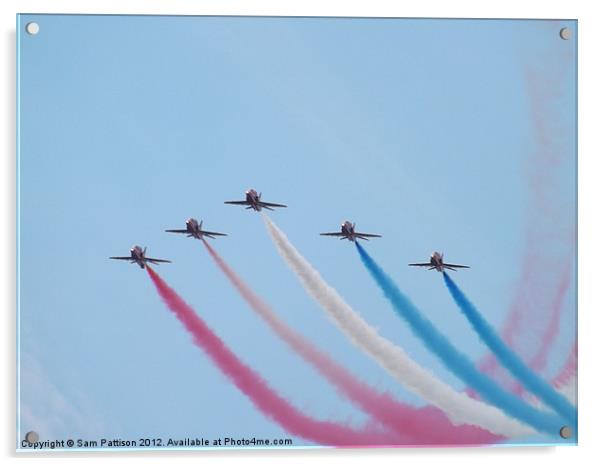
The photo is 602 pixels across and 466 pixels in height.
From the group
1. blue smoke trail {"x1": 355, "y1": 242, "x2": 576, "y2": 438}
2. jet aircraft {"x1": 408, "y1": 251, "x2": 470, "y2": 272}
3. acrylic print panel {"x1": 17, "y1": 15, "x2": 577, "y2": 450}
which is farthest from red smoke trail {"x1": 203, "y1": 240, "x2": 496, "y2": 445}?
jet aircraft {"x1": 408, "y1": 251, "x2": 470, "y2": 272}

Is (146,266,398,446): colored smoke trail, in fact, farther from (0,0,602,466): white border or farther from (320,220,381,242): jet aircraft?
(320,220,381,242): jet aircraft

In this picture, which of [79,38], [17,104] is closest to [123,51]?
[79,38]

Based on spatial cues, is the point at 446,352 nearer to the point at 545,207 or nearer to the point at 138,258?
the point at 545,207

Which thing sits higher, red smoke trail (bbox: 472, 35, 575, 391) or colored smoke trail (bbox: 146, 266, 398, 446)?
red smoke trail (bbox: 472, 35, 575, 391)

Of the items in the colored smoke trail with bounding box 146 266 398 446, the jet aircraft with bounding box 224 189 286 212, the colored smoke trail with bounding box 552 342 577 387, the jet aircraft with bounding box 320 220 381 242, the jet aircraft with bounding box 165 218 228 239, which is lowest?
the colored smoke trail with bounding box 146 266 398 446

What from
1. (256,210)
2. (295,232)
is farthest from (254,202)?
(295,232)

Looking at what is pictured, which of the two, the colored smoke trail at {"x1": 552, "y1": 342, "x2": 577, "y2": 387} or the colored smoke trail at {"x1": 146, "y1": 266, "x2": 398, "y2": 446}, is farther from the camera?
the colored smoke trail at {"x1": 552, "y1": 342, "x2": 577, "y2": 387}

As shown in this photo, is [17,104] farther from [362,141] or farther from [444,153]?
[444,153]
